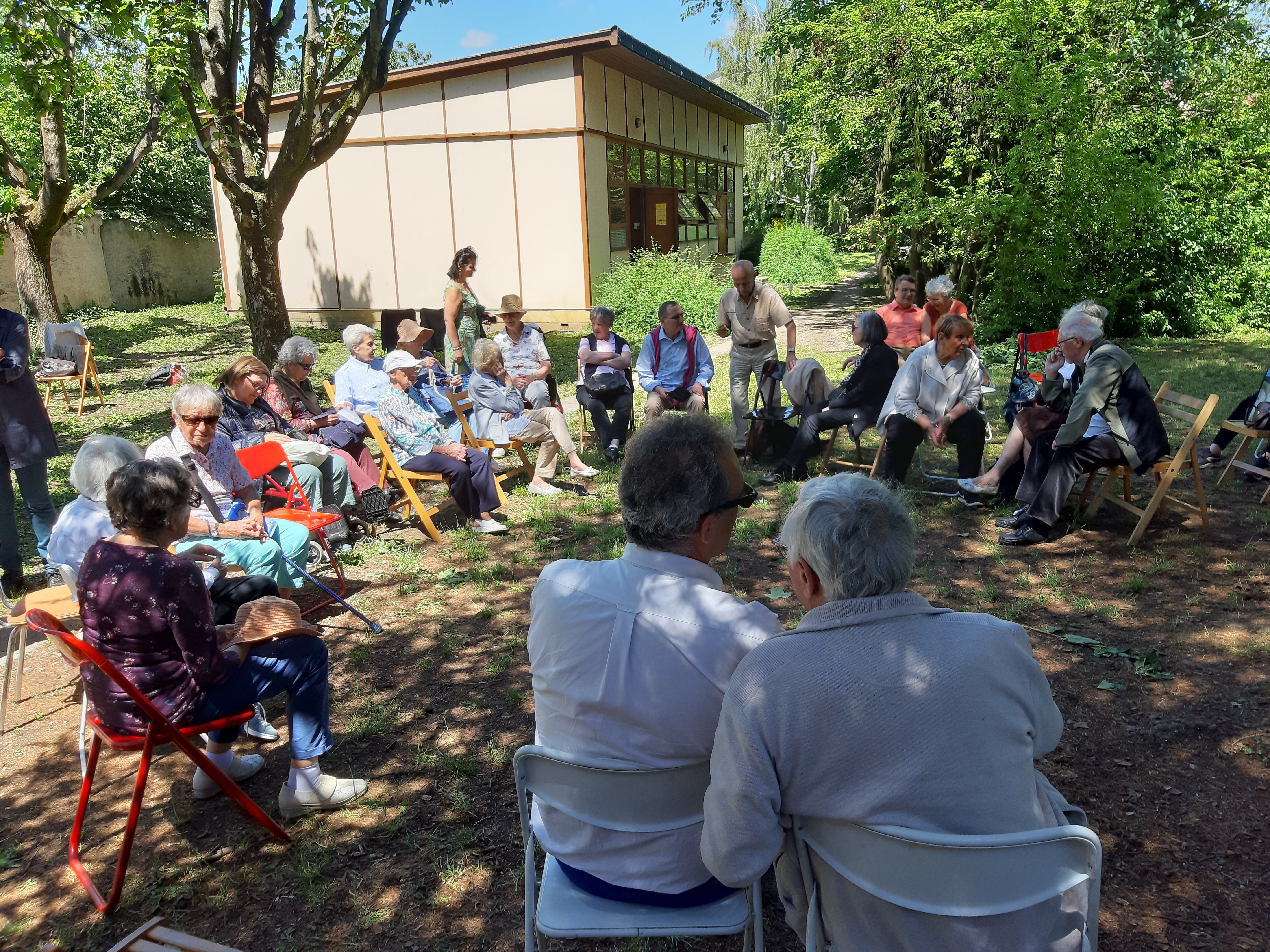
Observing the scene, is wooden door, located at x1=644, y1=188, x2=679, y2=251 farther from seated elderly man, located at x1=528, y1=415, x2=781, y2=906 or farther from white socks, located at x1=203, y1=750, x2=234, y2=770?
seated elderly man, located at x1=528, y1=415, x2=781, y2=906

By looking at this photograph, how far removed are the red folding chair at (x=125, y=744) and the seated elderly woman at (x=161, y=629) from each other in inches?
1.5

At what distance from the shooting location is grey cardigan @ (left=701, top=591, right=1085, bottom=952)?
158 centimetres

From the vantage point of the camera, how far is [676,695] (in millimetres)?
1852

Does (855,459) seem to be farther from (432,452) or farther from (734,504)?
(734,504)

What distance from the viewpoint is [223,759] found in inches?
130

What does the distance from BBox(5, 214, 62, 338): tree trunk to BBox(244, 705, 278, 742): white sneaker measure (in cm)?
1171

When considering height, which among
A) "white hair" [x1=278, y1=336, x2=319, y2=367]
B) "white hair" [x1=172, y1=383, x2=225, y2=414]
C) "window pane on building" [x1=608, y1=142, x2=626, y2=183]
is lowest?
"white hair" [x1=172, y1=383, x2=225, y2=414]

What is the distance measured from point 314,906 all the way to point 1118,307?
14.0 metres

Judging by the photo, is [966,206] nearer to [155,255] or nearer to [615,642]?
[615,642]

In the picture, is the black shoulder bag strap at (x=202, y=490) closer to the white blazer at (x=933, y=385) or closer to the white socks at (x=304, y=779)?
the white socks at (x=304, y=779)

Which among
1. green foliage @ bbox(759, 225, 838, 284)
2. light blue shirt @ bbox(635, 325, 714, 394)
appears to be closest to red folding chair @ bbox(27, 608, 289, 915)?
light blue shirt @ bbox(635, 325, 714, 394)

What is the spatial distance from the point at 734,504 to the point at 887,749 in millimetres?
743

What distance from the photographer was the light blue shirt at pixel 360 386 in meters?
6.62

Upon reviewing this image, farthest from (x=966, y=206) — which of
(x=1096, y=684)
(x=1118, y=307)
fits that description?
(x=1096, y=684)
